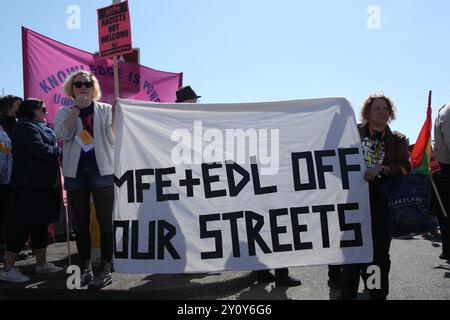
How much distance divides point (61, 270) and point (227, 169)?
2075mm

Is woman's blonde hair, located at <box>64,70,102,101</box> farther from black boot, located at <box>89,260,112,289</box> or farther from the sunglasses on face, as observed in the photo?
black boot, located at <box>89,260,112,289</box>

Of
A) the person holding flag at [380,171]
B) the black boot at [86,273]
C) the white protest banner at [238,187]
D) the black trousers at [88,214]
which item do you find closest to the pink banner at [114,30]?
the white protest banner at [238,187]

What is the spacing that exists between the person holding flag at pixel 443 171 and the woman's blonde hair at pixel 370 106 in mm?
2131

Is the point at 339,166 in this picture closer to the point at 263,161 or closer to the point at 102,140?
the point at 263,161

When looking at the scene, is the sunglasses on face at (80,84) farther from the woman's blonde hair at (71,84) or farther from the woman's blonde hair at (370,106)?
the woman's blonde hair at (370,106)

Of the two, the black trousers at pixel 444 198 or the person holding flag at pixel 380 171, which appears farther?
the black trousers at pixel 444 198

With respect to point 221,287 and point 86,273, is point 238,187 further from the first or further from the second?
point 86,273

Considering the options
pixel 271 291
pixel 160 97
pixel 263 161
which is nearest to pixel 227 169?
pixel 263 161

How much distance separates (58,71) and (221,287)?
4.09 m

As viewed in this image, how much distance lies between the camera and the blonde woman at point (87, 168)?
11.9ft

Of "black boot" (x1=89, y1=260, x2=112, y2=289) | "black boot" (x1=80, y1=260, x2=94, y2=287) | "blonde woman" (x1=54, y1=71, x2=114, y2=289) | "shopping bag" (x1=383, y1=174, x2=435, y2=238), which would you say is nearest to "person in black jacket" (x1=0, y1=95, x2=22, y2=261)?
"blonde woman" (x1=54, y1=71, x2=114, y2=289)

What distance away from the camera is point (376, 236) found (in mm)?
3449

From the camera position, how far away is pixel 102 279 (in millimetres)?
3629

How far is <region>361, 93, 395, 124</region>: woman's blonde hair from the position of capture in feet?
11.7
